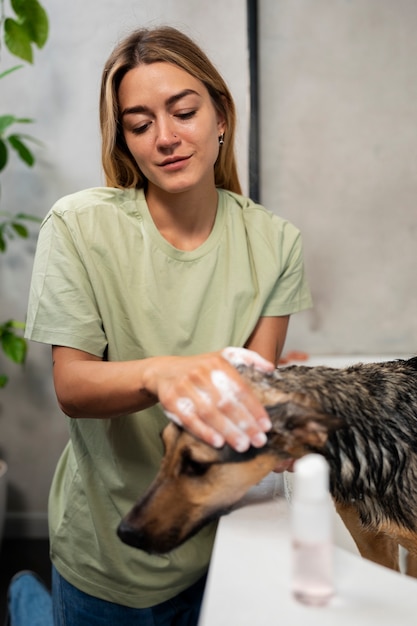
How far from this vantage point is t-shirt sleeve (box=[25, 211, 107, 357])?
1.29 meters

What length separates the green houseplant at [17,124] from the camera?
2186 mm

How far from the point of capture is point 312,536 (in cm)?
77

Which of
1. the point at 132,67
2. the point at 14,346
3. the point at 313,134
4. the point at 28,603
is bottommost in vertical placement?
the point at 28,603

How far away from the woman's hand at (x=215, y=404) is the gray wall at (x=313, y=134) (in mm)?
1877

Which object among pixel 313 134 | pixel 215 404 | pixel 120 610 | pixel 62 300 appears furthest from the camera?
pixel 313 134

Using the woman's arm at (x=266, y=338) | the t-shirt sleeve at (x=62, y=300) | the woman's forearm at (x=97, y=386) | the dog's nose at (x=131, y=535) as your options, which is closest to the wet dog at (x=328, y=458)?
the dog's nose at (x=131, y=535)

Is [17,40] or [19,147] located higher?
[17,40]

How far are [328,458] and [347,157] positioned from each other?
1.91m

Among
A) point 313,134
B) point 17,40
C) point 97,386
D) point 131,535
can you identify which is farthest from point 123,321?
point 313,134

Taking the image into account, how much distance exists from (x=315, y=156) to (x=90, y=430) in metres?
1.75

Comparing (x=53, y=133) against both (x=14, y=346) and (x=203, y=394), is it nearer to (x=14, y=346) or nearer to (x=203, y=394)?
(x=14, y=346)

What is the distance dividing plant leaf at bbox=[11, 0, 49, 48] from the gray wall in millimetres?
533

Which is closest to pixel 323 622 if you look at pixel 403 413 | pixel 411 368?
pixel 403 413

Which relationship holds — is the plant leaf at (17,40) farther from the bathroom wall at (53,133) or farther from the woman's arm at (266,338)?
the woman's arm at (266,338)
